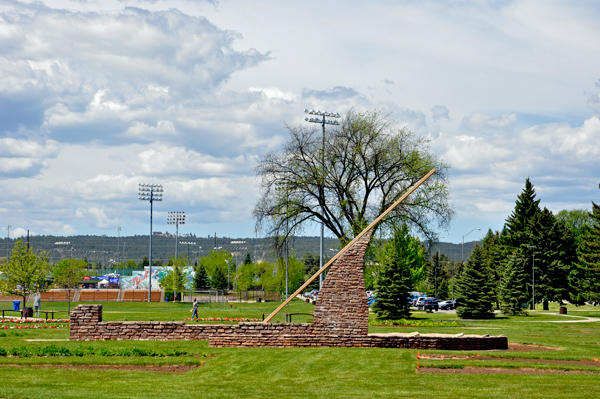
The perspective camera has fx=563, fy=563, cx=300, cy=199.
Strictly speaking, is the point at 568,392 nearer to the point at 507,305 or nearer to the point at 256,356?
the point at 256,356

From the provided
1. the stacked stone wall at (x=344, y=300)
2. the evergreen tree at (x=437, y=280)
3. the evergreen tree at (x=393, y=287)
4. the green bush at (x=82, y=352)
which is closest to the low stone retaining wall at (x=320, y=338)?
the stacked stone wall at (x=344, y=300)

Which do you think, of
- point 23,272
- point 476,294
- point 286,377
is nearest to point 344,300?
point 286,377

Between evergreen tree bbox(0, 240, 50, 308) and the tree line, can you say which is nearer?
the tree line

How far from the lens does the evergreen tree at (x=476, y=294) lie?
4047 cm

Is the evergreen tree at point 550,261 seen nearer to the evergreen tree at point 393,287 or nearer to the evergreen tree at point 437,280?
the evergreen tree at point 437,280

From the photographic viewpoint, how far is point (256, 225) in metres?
31.2

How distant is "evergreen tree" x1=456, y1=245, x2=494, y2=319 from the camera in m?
40.5

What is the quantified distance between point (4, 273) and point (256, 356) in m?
33.9

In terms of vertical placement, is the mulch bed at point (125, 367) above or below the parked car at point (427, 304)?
above

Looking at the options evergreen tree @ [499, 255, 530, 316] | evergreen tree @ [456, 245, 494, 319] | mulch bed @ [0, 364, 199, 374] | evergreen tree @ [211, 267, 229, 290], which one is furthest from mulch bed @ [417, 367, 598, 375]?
evergreen tree @ [211, 267, 229, 290]

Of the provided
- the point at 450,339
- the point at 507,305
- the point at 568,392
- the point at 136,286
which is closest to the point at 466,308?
the point at 507,305

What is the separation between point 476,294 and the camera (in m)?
40.7

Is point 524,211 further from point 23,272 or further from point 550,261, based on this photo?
point 23,272

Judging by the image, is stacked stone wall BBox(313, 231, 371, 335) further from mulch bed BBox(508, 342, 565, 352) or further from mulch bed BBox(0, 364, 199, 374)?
mulch bed BBox(508, 342, 565, 352)
